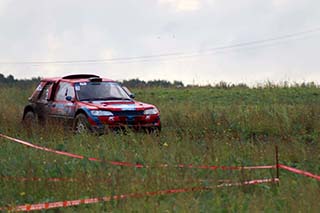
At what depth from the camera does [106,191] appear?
7.97m

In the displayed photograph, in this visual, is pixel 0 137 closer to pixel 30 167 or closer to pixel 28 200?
pixel 30 167

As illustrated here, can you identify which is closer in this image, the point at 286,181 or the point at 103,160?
the point at 286,181

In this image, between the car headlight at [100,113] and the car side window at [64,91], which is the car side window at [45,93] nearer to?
the car side window at [64,91]

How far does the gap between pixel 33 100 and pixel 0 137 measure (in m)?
3.82

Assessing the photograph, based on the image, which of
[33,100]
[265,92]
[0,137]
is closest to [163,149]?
[0,137]

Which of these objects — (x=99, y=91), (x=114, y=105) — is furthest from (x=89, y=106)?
(x=99, y=91)

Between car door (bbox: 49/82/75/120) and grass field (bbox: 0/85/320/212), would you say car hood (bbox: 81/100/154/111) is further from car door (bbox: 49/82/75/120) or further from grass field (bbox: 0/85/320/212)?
grass field (bbox: 0/85/320/212)

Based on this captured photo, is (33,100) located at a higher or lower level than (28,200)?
higher

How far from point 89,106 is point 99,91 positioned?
1.10 m

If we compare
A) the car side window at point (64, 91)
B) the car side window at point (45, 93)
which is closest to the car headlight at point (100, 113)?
the car side window at point (64, 91)

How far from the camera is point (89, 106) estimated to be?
47.9ft

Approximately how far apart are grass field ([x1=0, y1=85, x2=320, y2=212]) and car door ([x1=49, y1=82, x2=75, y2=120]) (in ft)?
3.52

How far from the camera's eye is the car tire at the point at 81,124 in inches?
560

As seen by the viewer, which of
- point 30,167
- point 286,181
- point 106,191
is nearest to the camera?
point 106,191
